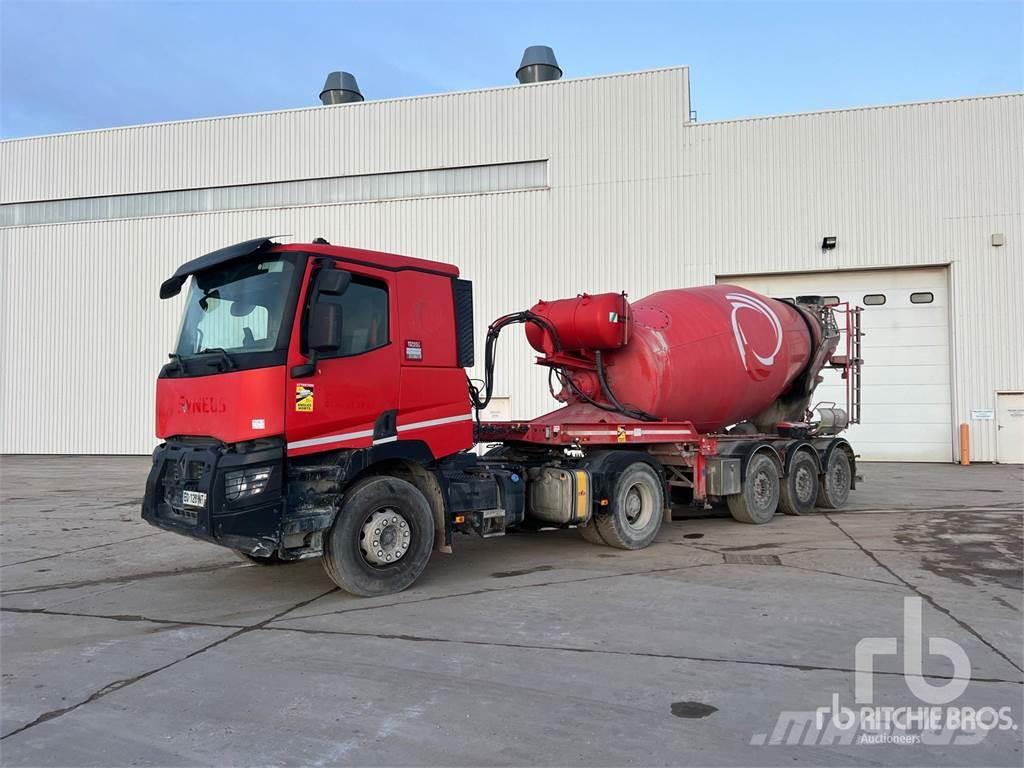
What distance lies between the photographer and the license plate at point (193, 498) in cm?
579

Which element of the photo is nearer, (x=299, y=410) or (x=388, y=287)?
(x=299, y=410)

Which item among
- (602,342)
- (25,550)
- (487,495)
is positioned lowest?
(25,550)

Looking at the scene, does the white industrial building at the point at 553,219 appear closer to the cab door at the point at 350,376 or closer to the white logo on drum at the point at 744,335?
the white logo on drum at the point at 744,335

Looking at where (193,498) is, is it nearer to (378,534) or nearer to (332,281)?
(378,534)

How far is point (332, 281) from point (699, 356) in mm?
5532

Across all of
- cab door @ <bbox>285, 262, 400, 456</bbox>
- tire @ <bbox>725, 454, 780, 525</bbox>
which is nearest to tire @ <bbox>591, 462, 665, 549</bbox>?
tire @ <bbox>725, 454, 780, 525</bbox>

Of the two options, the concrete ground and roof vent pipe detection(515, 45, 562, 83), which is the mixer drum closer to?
the concrete ground

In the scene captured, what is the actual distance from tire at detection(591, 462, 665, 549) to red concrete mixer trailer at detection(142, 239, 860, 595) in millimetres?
27

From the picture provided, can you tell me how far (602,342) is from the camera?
30.0ft

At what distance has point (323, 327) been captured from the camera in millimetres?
5984

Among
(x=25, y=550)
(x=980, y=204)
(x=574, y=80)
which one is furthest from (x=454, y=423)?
(x=980, y=204)

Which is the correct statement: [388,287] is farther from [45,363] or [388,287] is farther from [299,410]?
[45,363]

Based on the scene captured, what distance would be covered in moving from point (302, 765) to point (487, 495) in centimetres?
411

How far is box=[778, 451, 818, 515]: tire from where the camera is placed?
37.9ft
